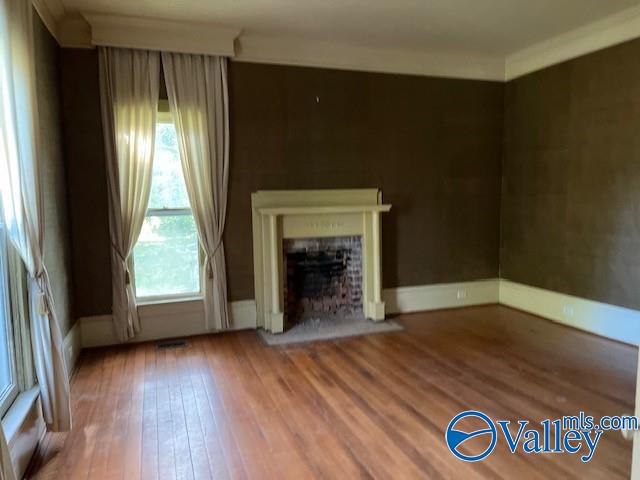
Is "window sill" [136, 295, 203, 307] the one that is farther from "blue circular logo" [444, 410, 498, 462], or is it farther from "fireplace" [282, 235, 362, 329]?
"blue circular logo" [444, 410, 498, 462]

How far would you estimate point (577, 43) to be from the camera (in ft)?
14.7

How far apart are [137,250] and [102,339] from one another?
90 centimetres

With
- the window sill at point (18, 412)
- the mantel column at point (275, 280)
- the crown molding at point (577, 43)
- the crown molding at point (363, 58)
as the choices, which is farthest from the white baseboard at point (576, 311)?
the window sill at point (18, 412)

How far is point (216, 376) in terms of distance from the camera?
3551mm

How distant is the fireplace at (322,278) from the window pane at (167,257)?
1.00 metres

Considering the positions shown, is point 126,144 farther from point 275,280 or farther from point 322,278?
point 322,278

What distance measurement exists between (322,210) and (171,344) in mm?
2007

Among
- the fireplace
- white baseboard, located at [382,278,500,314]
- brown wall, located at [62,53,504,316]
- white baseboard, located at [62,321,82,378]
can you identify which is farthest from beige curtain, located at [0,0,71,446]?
white baseboard, located at [382,278,500,314]

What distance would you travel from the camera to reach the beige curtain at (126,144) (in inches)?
161

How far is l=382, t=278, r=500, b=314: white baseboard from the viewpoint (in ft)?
17.4

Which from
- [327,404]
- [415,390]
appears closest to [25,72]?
[327,404]

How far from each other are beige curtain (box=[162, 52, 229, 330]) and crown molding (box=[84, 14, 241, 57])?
0.30 feet

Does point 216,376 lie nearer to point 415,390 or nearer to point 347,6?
point 415,390

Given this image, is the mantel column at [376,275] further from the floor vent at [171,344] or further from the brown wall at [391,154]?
the floor vent at [171,344]
